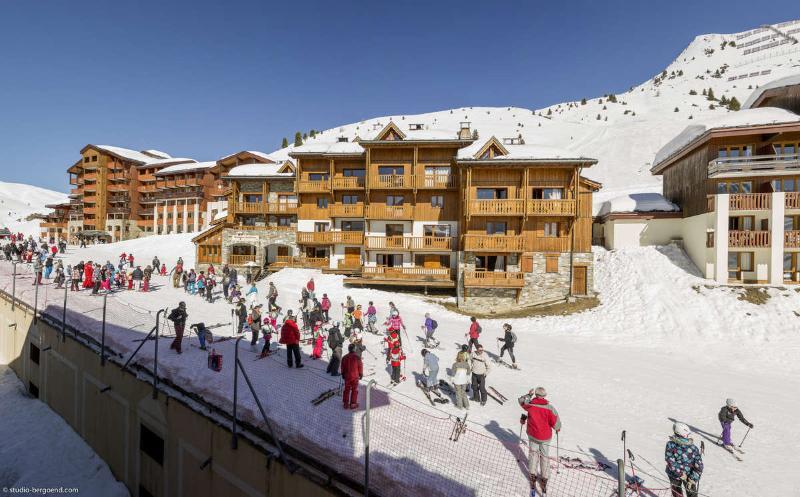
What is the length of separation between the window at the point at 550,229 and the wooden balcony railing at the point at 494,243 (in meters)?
2.06

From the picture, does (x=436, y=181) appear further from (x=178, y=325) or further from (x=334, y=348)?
(x=178, y=325)

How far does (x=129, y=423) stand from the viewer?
11852 millimetres

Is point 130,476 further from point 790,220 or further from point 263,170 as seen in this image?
point 790,220

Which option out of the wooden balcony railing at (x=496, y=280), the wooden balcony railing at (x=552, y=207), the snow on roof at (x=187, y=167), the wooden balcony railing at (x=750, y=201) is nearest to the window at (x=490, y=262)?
the wooden balcony railing at (x=496, y=280)

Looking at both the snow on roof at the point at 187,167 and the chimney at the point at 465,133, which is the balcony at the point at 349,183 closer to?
the chimney at the point at 465,133

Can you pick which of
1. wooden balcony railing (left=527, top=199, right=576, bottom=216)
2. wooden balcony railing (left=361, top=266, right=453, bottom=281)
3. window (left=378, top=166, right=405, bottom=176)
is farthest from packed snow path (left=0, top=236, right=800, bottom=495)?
window (left=378, top=166, right=405, bottom=176)

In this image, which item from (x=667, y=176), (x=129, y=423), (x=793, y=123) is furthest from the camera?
(x=667, y=176)

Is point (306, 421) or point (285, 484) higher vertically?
point (306, 421)

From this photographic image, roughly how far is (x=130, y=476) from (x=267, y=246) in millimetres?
23247

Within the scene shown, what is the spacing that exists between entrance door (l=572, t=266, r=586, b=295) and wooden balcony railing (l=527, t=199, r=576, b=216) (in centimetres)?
413

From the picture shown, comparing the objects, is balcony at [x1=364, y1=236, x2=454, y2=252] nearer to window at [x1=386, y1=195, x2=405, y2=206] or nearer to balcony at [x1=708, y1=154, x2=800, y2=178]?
window at [x1=386, y1=195, x2=405, y2=206]

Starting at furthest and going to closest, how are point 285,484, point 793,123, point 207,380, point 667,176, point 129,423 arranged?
point 667,176, point 793,123, point 129,423, point 207,380, point 285,484

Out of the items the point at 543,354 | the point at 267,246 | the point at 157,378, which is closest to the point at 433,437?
the point at 157,378

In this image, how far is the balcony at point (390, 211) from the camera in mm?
28453
